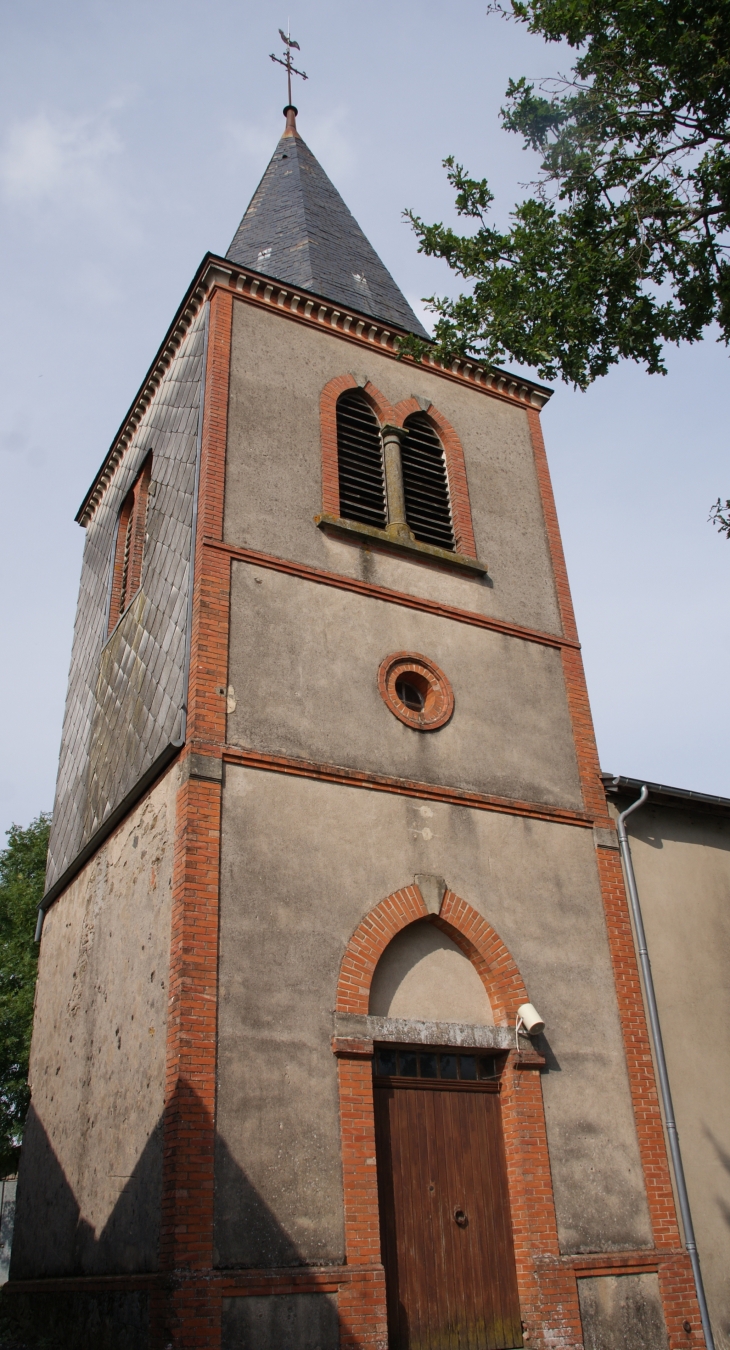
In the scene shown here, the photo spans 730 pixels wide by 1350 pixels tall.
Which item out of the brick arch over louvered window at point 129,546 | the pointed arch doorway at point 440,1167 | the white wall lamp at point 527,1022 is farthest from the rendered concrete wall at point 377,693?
the brick arch over louvered window at point 129,546

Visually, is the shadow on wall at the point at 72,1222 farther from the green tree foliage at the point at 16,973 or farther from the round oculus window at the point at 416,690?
the green tree foliage at the point at 16,973

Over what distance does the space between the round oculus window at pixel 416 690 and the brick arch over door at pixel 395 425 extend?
6.34ft

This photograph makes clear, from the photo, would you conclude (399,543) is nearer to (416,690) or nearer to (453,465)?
(416,690)

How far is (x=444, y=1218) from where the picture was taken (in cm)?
896

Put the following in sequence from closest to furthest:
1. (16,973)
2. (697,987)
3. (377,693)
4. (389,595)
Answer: (377,693), (697,987), (389,595), (16,973)

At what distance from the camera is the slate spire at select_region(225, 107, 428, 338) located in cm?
1472

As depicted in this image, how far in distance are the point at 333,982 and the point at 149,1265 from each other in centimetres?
253

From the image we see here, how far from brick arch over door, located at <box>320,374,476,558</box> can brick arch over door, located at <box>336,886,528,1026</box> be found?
455cm

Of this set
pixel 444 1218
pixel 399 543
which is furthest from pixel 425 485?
pixel 444 1218

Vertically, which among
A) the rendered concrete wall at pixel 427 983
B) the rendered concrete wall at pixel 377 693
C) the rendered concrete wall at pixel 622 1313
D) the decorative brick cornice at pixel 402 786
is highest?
the rendered concrete wall at pixel 377 693

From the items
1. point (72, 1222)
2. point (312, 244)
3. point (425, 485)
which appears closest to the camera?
point (72, 1222)

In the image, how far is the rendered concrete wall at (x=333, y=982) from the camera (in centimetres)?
816

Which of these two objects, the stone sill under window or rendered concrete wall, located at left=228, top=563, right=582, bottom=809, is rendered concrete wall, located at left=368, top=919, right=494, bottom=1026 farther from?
the stone sill under window

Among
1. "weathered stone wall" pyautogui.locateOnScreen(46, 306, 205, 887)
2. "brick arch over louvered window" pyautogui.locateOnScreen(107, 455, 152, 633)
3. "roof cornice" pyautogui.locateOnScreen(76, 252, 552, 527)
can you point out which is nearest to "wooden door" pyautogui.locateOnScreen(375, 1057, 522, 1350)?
"weathered stone wall" pyautogui.locateOnScreen(46, 306, 205, 887)
